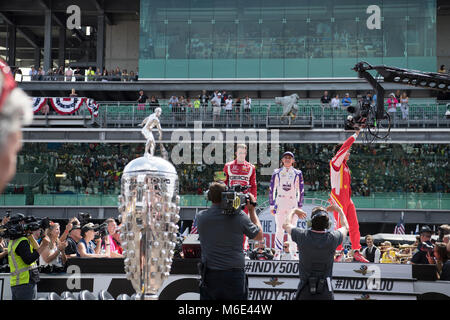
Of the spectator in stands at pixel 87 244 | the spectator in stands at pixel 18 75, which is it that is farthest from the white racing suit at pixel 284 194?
the spectator in stands at pixel 18 75

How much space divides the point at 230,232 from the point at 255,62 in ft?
107

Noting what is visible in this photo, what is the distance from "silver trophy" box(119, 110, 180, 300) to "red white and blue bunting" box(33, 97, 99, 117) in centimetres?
2631

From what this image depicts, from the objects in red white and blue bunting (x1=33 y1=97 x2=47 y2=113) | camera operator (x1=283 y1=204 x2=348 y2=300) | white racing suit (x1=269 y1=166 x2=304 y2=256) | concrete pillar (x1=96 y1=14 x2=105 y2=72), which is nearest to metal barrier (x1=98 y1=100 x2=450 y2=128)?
red white and blue bunting (x1=33 y1=97 x2=47 y2=113)

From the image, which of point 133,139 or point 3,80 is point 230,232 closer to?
point 3,80

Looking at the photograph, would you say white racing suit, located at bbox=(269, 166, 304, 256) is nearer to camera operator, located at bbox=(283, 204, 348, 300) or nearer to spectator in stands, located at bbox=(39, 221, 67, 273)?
spectator in stands, located at bbox=(39, 221, 67, 273)

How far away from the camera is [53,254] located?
30.8 ft

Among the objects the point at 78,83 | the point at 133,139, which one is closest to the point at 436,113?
the point at 133,139

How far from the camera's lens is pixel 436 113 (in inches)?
1233

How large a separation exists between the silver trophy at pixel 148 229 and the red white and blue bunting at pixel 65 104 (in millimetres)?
26310

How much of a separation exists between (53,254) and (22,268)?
0.74 metres

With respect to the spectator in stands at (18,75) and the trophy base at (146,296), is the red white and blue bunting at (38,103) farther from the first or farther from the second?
the trophy base at (146,296)

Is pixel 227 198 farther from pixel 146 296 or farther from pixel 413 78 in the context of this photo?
pixel 413 78

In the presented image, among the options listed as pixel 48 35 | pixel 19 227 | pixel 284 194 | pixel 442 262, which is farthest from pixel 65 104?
pixel 442 262

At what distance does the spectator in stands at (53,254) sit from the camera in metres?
9.43
